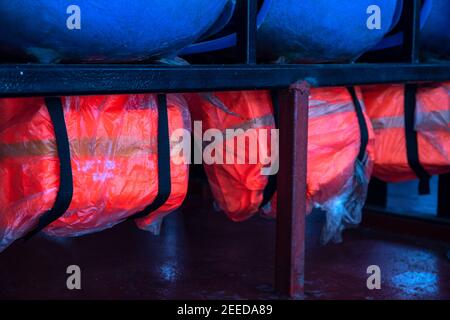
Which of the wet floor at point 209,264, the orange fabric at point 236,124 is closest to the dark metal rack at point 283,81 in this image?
the orange fabric at point 236,124

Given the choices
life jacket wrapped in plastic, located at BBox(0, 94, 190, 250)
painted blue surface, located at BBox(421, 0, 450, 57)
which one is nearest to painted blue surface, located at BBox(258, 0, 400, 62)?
painted blue surface, located at BBox(421, 0, 450, 57)

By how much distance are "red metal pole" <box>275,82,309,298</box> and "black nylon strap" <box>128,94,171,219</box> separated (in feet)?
1.22

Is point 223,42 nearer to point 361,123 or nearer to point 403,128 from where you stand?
point 361,123

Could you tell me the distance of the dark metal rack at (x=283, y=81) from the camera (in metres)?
1.80

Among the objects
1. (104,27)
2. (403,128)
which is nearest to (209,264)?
(403,128)

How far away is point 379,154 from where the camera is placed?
268 cm

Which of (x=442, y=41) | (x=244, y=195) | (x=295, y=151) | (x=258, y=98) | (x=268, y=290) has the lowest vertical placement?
(x=268, y=290)

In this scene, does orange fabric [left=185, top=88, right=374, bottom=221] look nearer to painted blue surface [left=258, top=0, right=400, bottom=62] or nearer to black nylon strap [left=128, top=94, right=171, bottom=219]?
painted blue surface [left=258, top=0, right=400, bottom=62]

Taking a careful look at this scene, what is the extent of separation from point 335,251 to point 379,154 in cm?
48

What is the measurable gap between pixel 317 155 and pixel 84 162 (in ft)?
2.72

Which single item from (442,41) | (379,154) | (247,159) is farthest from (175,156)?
(442,41)

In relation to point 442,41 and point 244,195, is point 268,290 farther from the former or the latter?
point 442,41

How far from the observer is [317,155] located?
2.42 m

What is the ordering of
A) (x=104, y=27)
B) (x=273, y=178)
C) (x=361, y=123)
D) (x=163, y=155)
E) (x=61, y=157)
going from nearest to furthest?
(x=104, y=27) < (x=61, y=157) < (x=163, y=155) < (x=273, y=178) < (x=361, y=123)
